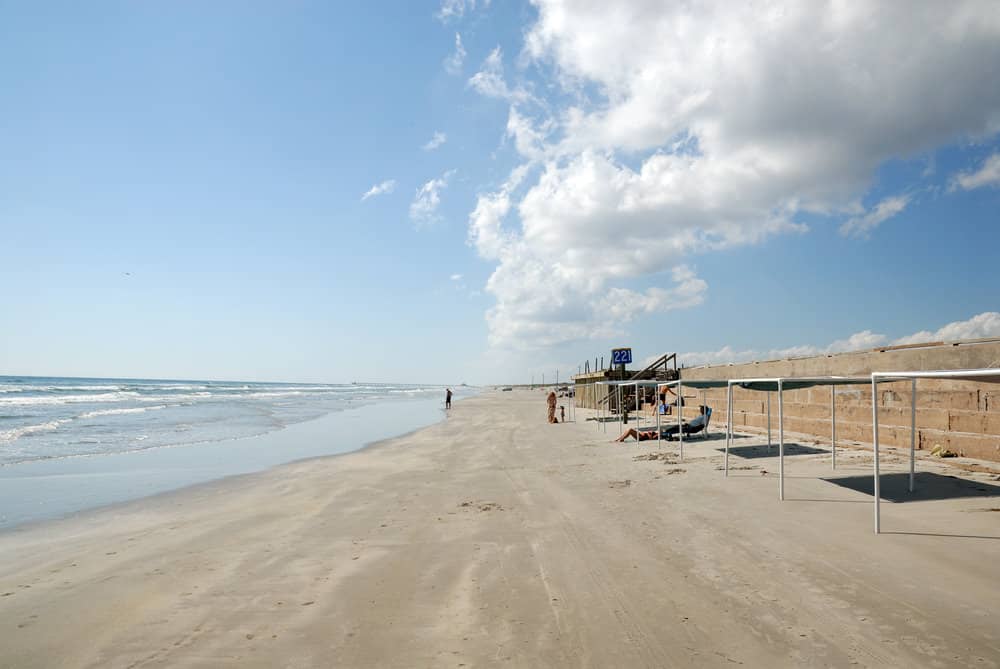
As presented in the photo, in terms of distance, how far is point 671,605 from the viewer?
15.2ft

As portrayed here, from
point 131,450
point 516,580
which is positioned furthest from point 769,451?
Answer: point 131,450

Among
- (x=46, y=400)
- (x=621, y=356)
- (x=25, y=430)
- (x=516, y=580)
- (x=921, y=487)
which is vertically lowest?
(x=46, y=400)

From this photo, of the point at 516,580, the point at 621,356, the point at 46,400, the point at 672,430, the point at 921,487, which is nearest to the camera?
the point at 516,580

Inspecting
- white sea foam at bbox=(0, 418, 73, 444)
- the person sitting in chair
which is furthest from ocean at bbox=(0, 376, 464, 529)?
the person sitting in chair

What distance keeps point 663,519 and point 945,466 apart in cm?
653

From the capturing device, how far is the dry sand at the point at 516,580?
395 centimetres

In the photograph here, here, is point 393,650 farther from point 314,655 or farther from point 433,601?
point 433,601

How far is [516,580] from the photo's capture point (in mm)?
5273

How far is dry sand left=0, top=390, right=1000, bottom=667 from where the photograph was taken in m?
3.95

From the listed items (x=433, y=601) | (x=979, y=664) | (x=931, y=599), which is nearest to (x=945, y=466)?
(x=931, y=599)

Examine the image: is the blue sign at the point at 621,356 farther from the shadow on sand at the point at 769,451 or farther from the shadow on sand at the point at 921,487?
the shadow on sand at the point at 921,487

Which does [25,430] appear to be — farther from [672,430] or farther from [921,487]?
[921,487]

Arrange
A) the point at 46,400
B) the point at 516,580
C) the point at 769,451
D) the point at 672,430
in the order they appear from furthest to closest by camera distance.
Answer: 1. the point at 46,400
2. the point at 672,430
3. the point at 769,451
4. the point at 516,580

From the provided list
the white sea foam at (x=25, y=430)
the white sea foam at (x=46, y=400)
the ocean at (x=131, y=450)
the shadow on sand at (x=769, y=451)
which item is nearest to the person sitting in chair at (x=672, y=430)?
the shadow on sand at (x=769, y=451)
